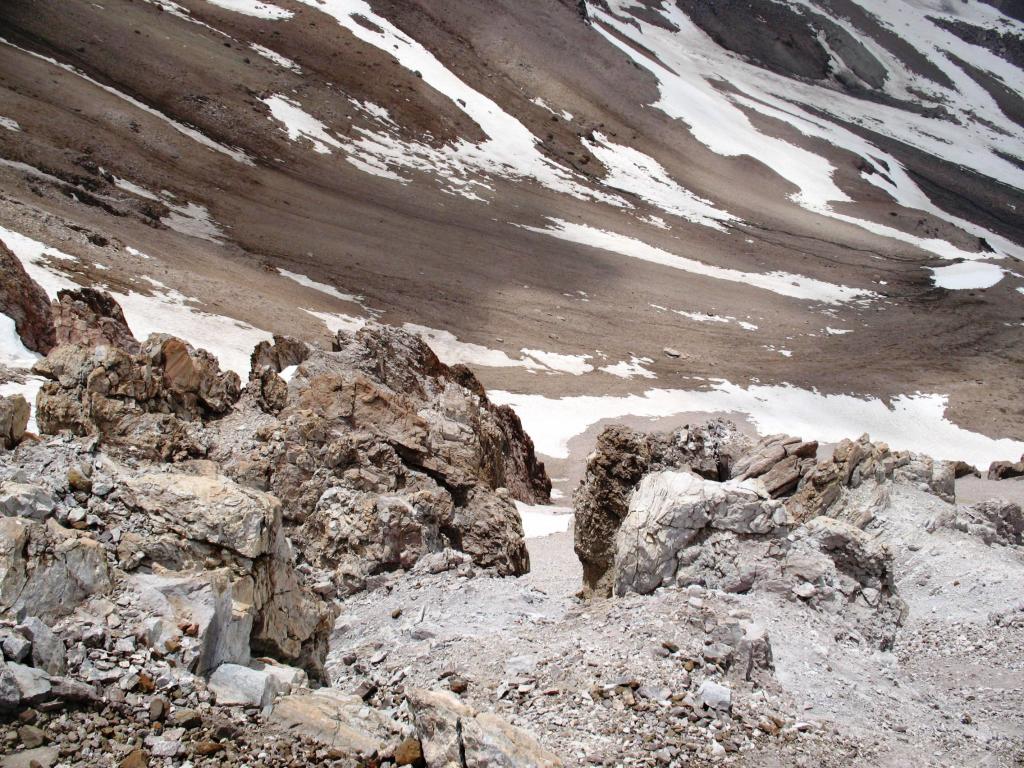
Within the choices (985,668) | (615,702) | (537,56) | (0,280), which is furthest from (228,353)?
(537,56)

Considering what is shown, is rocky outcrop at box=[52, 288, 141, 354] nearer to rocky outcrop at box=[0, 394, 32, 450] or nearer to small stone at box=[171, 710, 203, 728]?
rocky outcrop at box=[0, 394, 32, 450]

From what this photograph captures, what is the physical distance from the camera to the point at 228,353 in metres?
18.3

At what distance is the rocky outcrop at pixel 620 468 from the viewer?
11.1 meters

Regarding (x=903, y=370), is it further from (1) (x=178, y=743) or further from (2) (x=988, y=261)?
(1) (x=178, y=743)

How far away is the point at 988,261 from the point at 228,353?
174 ft

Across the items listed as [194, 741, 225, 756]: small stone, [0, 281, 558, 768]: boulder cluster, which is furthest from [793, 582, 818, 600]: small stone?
[194, 741, 225, 756]: small stone

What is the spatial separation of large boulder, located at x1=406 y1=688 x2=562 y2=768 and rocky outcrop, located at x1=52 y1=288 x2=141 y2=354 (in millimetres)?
10545

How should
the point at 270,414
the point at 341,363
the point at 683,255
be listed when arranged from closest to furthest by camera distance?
the point at 270,414 < the point at 341,363 < the point at 683,255

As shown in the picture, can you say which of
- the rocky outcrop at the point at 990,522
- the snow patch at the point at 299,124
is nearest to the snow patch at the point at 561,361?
the rocky outcrop at the point at 990,522

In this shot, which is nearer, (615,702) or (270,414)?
(615,702)

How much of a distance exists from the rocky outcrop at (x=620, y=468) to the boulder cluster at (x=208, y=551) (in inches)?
47.5

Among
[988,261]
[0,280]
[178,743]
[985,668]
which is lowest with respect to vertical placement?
[0,280]

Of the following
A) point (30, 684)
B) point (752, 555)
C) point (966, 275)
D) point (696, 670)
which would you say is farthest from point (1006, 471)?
point (966, 275)

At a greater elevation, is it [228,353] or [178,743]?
[178,743]
